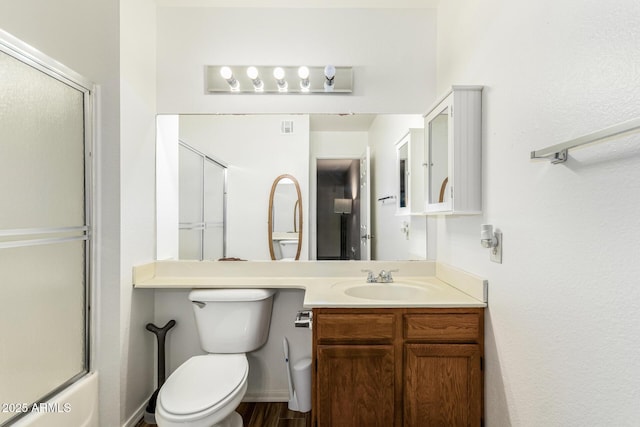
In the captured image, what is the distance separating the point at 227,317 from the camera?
6.07 ft

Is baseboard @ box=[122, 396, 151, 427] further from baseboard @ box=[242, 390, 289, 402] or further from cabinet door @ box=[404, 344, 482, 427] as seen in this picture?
cabinet door @ box=[404, 344, 482, 427]

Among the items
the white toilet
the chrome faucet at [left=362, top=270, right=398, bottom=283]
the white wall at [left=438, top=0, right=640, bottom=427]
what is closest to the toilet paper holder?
the white toilet

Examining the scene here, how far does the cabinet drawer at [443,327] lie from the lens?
1.45 meters

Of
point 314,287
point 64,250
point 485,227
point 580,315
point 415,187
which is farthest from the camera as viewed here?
point 415,187

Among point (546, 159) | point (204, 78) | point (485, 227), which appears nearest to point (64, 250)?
point (204, 78)

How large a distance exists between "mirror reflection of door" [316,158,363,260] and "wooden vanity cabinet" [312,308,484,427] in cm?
73

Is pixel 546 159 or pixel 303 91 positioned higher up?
pixel 303 91

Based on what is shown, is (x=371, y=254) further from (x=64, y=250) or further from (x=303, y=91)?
(x=64, y=250)

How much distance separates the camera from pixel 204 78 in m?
2.06

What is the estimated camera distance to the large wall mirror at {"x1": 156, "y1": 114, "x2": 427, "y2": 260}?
6.84 ft

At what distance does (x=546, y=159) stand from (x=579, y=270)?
0.36m

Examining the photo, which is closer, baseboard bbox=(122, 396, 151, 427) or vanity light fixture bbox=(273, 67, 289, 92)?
baseboard bbox=(122, 396, 151, 427)

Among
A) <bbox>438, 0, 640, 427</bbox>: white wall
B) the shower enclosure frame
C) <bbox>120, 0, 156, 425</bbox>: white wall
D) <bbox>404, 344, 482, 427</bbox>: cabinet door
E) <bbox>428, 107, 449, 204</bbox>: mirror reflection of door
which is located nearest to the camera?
<bbox>438, 0, 640, 427</bbox>: white wall

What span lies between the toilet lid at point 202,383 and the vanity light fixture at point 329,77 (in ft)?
5.60
